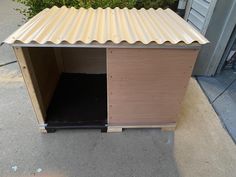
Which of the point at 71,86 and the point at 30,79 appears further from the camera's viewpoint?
the point at 71,86

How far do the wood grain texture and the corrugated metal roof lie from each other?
0.09 metres

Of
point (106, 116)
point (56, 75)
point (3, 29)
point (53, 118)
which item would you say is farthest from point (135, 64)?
point (3, 29)

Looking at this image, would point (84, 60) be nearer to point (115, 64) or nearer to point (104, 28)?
point (104, 28)

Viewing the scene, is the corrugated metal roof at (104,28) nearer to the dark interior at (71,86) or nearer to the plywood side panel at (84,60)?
the dark interior at (71,86)

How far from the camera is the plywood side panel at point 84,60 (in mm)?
1976

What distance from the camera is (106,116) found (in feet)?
5.10

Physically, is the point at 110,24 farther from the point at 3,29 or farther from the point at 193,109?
the point at 3,29

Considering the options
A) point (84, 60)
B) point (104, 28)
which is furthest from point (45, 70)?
point (104, 28)

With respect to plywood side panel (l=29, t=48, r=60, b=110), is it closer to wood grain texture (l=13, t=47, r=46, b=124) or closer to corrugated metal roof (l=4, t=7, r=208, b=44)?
wood grain texture (l=13, t=47, r=46, b=124)

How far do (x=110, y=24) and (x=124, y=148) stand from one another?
2.99ft

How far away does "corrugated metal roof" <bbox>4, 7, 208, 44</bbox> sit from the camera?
1.12 m

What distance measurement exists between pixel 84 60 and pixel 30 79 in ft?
2.78

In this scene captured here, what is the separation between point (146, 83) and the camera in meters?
1.29

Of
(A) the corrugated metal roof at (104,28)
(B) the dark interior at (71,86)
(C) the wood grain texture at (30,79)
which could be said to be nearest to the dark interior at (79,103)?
(B) the dark interior at (71,86)
